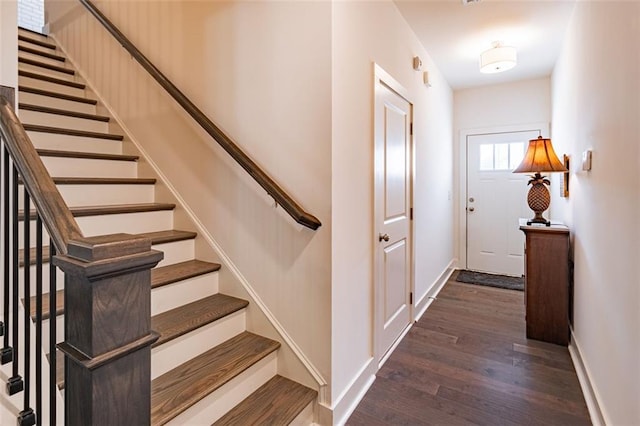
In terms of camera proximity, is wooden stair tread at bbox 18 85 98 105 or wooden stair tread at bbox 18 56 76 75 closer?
wooden stair tread at bbox 18 85 98 105

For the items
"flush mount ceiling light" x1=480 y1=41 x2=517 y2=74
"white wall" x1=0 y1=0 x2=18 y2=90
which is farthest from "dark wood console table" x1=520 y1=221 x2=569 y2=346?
"white wall" x1=0 y1=0 x2=18 y2=90

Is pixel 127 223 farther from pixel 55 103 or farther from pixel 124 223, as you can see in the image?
pixel 55 103

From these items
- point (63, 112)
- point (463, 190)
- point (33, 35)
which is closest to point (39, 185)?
point (63, 112)

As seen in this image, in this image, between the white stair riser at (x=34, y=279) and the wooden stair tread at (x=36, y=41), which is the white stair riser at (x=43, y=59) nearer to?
the wooden stair tread at (x=36, y=41)

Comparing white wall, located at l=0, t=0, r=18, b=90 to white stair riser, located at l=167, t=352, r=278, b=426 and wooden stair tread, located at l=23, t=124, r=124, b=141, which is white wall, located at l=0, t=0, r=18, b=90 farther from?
white stair riser, located at l=167, t=352, r=278, b=426

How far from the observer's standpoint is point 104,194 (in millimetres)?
2264

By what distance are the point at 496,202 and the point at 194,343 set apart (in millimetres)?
4297

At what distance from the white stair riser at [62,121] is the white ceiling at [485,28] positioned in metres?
2.60

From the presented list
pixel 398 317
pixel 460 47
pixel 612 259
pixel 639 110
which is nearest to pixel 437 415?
pixel 398 317

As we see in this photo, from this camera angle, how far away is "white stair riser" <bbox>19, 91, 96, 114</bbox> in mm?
2561

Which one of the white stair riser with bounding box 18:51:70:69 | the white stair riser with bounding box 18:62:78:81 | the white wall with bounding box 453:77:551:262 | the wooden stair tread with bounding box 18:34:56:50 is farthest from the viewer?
the white wall with bounding box 453:77:551:262

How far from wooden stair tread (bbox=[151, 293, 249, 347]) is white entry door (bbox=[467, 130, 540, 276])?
12.7ft

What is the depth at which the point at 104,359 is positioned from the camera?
0.63 metres

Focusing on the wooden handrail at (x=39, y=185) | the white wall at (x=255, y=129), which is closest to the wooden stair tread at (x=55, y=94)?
the white wall at (x=255, y=129)
